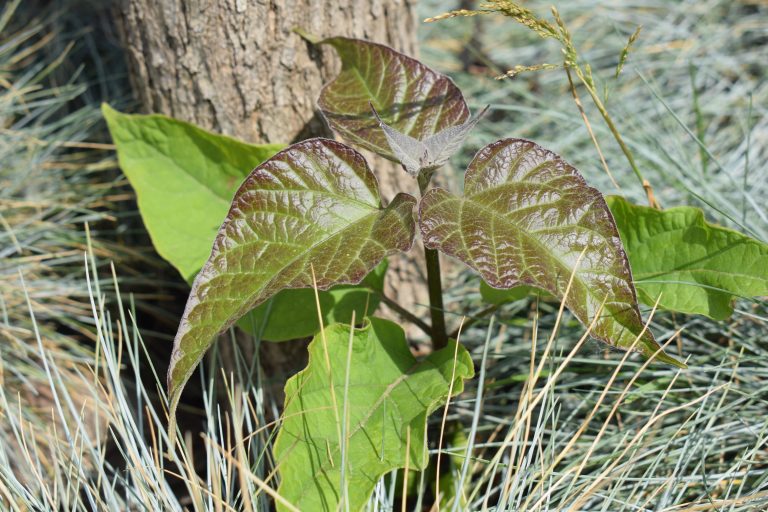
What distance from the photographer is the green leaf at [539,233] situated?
0.91 metres

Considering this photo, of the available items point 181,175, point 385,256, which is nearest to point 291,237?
point 385,256

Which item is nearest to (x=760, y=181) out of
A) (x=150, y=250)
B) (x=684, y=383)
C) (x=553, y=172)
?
(x=684, y=383)

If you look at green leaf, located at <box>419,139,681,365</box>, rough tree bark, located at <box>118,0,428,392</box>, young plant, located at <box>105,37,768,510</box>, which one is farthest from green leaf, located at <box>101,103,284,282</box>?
green leaf, located at <box>419,139,681,365</box>

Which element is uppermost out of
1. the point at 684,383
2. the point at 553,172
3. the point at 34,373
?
the point at 553,172

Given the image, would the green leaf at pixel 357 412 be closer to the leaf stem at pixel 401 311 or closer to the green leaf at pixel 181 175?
the leaf stem at pixel 401 311

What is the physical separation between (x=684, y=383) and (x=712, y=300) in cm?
28

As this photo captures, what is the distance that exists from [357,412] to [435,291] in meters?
0.23

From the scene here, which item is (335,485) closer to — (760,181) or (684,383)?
(684,383)

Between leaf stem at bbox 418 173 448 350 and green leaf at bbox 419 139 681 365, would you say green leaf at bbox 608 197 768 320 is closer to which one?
green leaf at bbox 419 139 681 365

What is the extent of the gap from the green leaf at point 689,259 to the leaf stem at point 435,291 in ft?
0.93

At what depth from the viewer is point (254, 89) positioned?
137 cm

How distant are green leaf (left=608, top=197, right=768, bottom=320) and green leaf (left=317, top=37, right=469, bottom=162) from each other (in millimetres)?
295

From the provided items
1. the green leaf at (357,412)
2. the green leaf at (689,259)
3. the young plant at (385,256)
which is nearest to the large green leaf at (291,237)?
the young plant at (385,256)

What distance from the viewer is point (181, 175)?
4.30 ft
